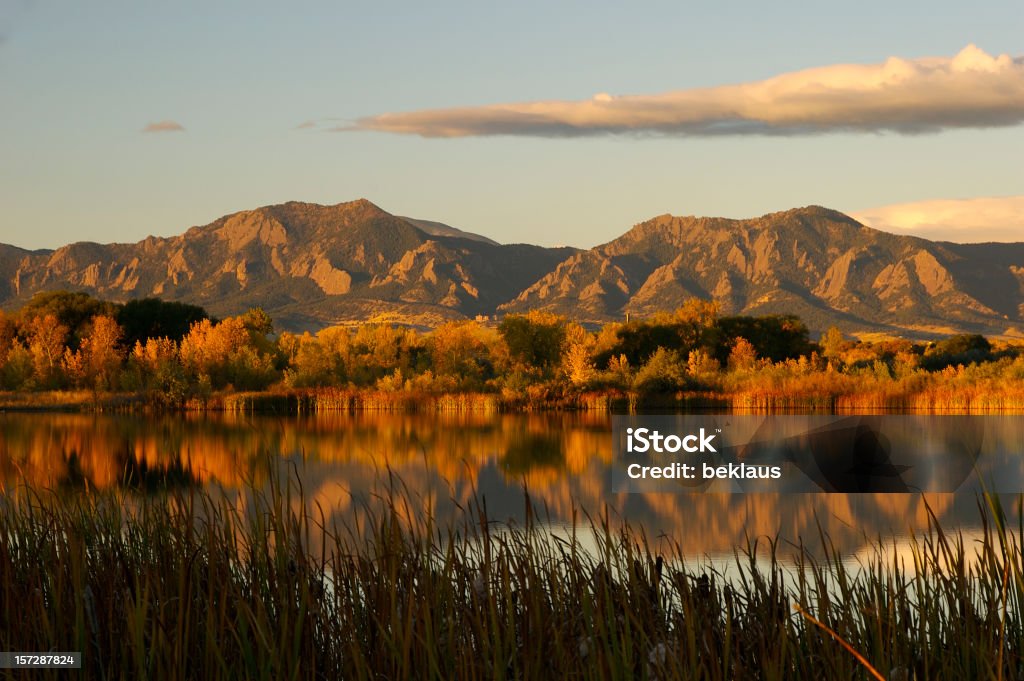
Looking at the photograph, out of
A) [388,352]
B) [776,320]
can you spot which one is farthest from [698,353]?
[388,352]

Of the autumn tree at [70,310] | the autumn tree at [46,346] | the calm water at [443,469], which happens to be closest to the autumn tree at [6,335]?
the autumn tree at [46,346]

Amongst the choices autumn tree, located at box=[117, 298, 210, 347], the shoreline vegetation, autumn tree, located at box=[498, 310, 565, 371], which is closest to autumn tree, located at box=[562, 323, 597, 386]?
the shoreline vegetation

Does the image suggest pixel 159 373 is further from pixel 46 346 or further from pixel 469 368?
pixel 469 368

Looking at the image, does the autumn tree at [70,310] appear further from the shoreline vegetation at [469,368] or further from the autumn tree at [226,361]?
the autumn tree at [226,361]

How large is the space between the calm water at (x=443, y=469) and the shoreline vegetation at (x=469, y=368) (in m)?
4.00

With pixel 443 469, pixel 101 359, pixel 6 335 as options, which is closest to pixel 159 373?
pixel 101 359

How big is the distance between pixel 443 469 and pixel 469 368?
1137 inches

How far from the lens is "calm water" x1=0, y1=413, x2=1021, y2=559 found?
13930 mm

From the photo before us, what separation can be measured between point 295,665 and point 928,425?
114 feet

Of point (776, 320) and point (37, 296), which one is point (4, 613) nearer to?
point (776, 320)

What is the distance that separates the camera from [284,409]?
45.8 m

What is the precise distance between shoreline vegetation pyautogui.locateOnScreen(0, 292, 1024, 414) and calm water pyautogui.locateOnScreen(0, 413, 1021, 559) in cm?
400

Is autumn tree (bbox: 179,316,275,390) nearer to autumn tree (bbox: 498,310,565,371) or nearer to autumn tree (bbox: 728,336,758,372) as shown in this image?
autumn tree (bbox: 498,310,565,371)

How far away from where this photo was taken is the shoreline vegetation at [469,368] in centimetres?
4422
